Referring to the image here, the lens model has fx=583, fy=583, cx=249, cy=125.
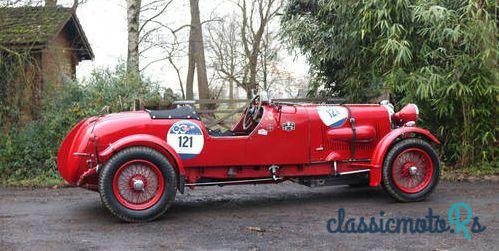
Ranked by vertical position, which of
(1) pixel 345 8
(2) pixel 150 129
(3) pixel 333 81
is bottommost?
(2) pixel 150 129

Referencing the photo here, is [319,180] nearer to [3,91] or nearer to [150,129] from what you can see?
[150,129]

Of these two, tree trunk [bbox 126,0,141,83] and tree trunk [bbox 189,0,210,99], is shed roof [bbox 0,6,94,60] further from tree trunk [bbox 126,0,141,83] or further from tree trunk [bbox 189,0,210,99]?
tree trunk [bbox 189,0,210,99]

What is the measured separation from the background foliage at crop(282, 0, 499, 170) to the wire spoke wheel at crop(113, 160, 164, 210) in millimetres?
4530

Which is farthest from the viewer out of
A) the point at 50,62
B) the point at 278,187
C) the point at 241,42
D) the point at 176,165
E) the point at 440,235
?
the point at 241,42

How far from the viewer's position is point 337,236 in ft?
17.2

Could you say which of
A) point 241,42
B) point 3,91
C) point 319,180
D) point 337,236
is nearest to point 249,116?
point 319,180

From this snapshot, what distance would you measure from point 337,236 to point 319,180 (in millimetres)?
1588

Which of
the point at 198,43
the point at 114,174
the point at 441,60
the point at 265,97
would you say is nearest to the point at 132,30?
the point at 441,60

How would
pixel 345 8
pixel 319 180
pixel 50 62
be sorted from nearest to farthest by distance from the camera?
pixel 319 180, pixel 345 8, pixel 50 62

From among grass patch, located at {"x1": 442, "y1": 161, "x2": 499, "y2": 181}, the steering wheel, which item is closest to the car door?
the steering wheel

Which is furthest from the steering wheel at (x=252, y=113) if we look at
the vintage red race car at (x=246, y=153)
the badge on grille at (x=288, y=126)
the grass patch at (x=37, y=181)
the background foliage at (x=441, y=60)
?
the grass patch at (x=37, y=181)

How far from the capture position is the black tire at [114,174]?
5.85 meters

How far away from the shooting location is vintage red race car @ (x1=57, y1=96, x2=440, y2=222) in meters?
6.00

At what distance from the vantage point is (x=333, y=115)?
6.79 m
